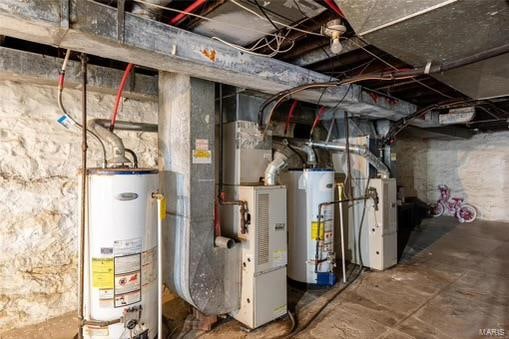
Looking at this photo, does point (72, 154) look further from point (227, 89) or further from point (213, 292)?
point (213, 292)

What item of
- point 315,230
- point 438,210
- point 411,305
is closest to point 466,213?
point 438,210

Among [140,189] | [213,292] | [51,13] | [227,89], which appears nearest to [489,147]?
[227,89]

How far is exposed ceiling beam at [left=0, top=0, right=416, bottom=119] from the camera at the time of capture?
1.17 m

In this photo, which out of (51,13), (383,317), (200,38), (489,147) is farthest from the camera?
(489,147)

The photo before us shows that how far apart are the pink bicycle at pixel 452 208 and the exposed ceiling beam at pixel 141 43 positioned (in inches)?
229

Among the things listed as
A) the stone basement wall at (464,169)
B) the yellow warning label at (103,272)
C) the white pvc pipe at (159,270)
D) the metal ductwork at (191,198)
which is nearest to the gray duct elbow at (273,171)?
the metal ductwork at (191,198)

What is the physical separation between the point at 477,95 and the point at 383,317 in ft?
7.00

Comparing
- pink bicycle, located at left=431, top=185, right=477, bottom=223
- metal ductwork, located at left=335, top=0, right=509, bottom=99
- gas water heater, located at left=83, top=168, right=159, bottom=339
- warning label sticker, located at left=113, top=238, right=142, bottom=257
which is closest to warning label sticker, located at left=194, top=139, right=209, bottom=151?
gas water heater, located at left=83, top=168, right=159, bottom=339

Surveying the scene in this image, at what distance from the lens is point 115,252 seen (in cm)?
169

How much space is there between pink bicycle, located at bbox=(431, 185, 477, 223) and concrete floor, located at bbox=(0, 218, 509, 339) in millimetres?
2495

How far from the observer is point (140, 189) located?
1760 millimetres

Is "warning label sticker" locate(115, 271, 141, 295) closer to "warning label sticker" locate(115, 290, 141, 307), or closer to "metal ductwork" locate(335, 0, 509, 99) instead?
"warning label sticker" locate(115, 290, 141, 307)

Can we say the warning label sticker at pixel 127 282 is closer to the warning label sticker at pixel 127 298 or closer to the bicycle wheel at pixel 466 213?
the warning label sticker at pixel 127 298

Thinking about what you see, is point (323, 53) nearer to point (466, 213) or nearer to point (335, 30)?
point (335, 30)
